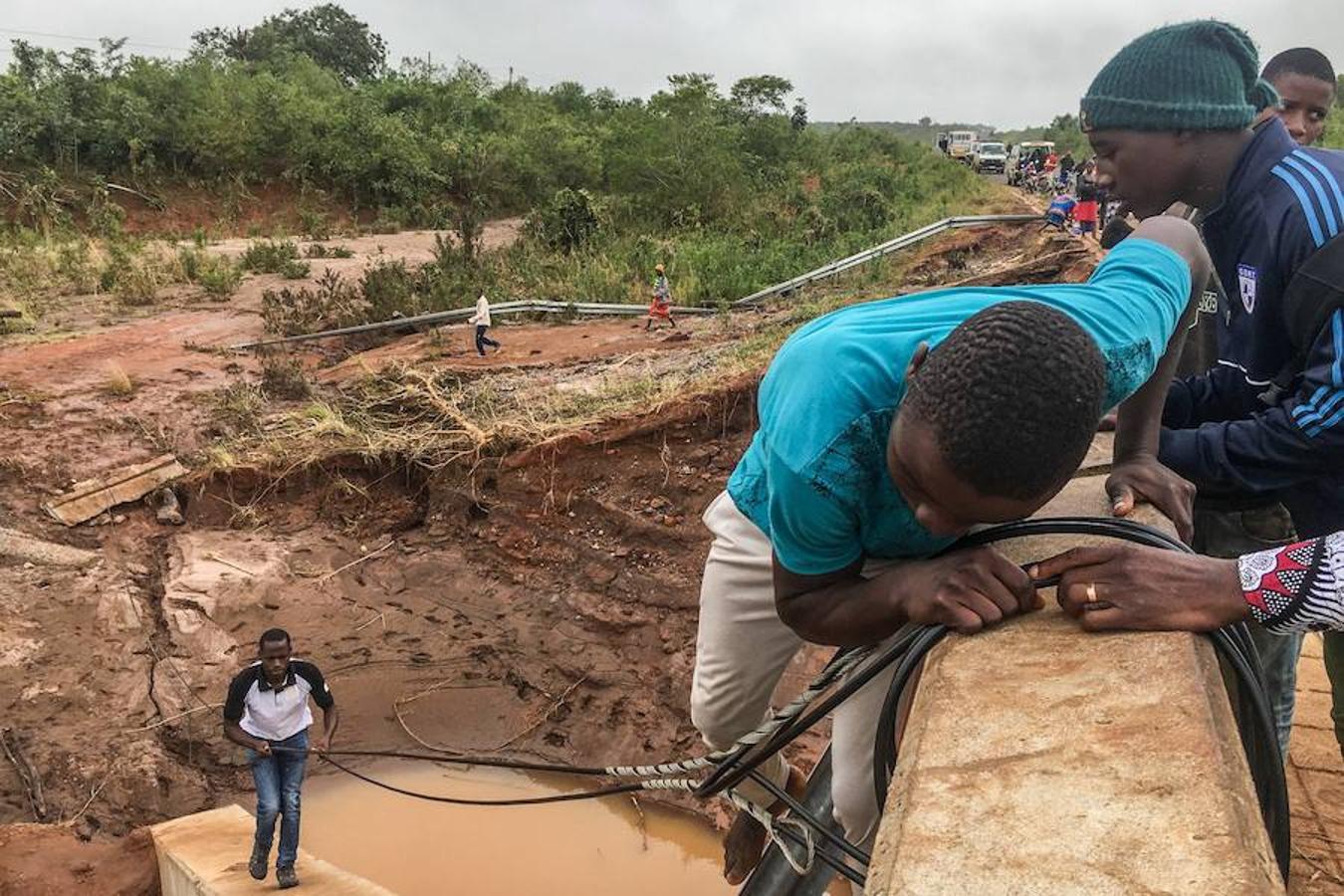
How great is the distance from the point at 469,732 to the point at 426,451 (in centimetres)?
261

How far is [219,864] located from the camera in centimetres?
453

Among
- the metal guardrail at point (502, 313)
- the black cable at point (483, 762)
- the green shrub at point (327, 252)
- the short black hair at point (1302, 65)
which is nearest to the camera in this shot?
the black cable at point (483, 762)

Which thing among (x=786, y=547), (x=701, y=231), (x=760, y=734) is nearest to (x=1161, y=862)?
(x=786, y=547)

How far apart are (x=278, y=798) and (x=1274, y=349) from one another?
13.9ft

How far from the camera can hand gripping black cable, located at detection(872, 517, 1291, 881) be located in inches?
56.5

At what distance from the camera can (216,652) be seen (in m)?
6.53

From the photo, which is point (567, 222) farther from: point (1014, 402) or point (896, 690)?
point (1014, 402)

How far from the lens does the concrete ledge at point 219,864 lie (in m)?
4.39

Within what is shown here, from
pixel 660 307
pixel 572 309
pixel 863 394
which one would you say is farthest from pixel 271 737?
pixel 572 309

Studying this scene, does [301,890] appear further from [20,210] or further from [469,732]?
[20,210]

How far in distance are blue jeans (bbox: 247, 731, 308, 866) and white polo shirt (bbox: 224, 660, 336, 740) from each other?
64 millimetres

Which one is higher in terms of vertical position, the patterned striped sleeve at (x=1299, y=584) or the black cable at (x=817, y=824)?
the patterned striped sleeve at (x=1299, y=584)

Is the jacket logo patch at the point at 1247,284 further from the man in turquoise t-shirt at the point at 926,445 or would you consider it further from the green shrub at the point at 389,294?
the green shrub at the point at 389,294

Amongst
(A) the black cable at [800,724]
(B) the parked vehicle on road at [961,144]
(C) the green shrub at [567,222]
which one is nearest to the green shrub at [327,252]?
(C) the green shrub at [567,222]
